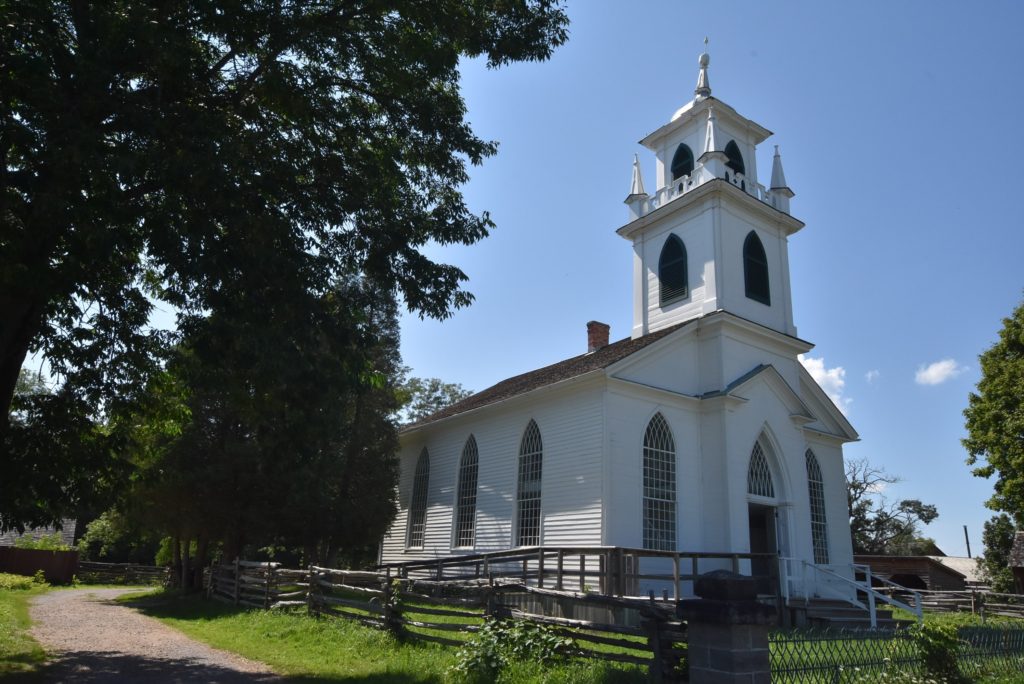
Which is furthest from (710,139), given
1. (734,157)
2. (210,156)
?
(210,156)

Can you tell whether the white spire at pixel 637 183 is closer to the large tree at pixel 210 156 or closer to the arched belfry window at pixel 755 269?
the arched belfry window at pixel 755 269

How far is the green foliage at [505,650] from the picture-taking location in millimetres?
10062

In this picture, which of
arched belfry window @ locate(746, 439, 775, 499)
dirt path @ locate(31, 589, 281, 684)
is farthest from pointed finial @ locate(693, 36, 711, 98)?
dirt path @ locate(31, 589, 281, 684)

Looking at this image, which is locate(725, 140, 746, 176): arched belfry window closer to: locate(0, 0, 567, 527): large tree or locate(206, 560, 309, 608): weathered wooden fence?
locate(0, 0, 567, 527): large tree

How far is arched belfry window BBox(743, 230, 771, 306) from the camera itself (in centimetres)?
2511

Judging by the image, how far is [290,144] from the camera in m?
12.5

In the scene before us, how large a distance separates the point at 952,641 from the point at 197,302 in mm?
11495

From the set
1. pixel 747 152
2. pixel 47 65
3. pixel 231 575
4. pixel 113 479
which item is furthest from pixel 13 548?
pixel 747 152

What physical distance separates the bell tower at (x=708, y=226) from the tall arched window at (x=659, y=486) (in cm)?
483

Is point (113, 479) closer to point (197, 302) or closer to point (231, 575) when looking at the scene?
point (197, 302)

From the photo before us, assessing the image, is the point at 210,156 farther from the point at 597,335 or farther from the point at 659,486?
the point at 597,335

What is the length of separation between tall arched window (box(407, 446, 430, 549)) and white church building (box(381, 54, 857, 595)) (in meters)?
0.07

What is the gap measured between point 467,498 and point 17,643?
13806 millimetres

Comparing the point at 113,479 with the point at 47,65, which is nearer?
the point at 47,65
